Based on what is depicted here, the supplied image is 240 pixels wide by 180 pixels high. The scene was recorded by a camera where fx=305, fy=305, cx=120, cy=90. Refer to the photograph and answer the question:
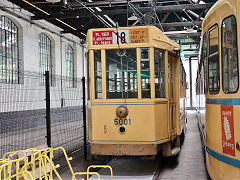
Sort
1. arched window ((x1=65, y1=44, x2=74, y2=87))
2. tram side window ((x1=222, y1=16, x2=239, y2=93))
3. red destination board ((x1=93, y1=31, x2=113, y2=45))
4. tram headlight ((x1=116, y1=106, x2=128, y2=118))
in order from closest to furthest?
tram side window ((x1=222, y1=16, x2=239, y2=93))
tram headlight ((x1=116, y1=106, x2=128, y2=118))
red destination board ((x1=93, y1=31, x2=113, y2=45))
arched window ((x1=65, y1=44, x2=74, y2=87))

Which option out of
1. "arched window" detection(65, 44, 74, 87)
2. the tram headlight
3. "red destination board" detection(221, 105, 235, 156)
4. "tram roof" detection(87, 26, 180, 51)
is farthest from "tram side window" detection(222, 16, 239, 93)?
"arched window" detection(65, 44, 74, 87)

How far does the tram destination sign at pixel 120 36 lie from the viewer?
6.41 meters

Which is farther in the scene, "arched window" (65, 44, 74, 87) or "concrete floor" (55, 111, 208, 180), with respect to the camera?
"arched window" (65, 44, 74, 87)

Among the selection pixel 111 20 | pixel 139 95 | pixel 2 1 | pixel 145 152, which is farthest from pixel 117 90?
pixel 111 20

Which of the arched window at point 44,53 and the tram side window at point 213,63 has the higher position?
the arched window at point 44,53

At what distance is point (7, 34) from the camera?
50.2 feet

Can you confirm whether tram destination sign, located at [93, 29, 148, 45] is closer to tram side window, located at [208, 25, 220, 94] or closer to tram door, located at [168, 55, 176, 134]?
tram door, located at [168, 55, 176, 134]

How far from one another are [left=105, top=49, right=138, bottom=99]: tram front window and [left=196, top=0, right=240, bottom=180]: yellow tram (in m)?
1.99

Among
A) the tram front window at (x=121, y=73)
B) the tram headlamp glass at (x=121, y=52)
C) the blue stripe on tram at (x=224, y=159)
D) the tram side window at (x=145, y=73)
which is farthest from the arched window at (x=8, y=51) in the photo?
the blue stripe on tram at (x=224, y=159)

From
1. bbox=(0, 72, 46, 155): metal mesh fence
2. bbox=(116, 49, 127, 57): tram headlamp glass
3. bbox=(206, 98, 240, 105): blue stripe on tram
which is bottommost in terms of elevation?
bbox=(0, 72, 46, 155): metal mesh fence

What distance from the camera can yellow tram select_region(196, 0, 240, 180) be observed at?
151 inches

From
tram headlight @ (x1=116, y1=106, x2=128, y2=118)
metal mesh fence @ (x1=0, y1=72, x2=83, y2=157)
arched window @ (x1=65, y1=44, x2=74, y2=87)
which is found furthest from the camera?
arched window @ (x1=65, y1=44, x2=74, y2=87)

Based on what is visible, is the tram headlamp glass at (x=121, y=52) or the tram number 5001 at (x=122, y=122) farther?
the tram headlamp glass at (x=121, y=52)

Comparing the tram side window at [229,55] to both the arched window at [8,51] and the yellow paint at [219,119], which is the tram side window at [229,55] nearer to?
the yellow paint at [219,119]
